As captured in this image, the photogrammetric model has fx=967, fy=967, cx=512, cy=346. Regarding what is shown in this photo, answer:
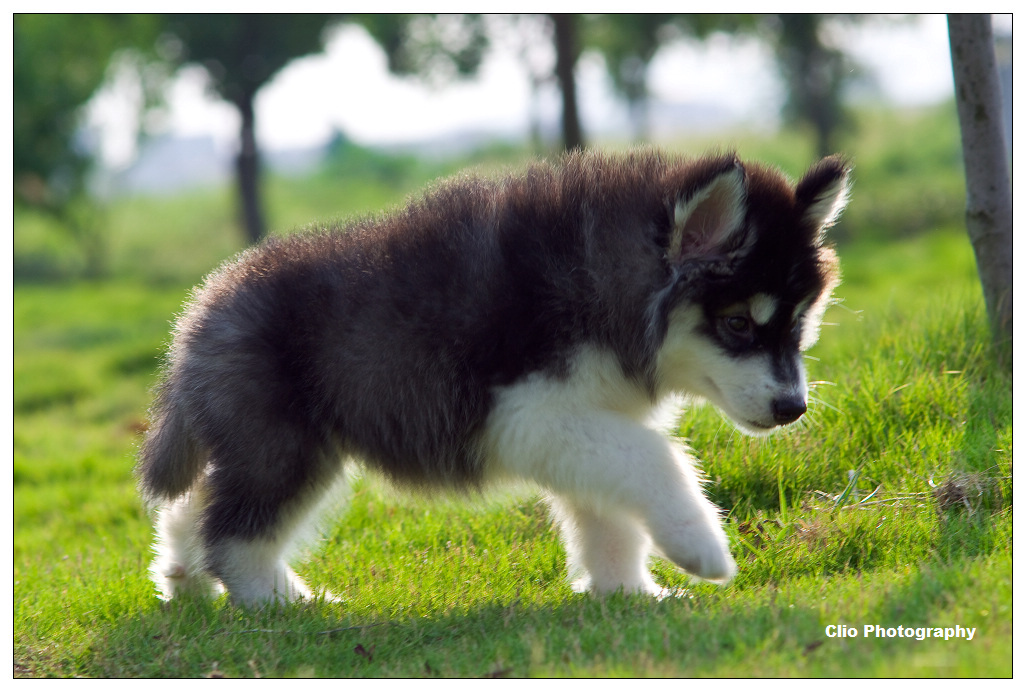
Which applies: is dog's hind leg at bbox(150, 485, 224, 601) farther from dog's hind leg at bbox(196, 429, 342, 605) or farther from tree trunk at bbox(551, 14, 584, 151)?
tree trunk at bbox(551, 14, 584, 151)

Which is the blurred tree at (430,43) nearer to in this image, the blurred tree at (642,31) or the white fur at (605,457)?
the blurred tree at (642,31)

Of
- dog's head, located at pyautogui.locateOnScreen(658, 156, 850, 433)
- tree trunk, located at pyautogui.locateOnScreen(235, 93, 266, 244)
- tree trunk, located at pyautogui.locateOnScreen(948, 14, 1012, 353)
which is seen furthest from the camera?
tree trunk, located at pyautogui.locateOnScreen(235, 93, 266, 244)

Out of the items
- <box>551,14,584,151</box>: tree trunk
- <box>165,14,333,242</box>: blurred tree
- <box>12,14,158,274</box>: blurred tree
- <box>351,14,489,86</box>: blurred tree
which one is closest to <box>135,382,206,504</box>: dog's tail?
<box>551,14,584,151</box>: tree trunk

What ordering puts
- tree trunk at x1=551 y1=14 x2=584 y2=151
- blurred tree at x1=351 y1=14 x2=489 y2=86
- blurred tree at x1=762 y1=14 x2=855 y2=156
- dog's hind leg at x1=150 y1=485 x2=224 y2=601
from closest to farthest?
dog's hind leg at x1=150 y1=485 x2=224 y2=601 < tree trunk at x1=551 y1=14 x2=584 y2=151 < blurred tree at x1=351 y1=14 x2=489 y2=86 < blurred tree at x1=762 y1=14 x2=855 y2=156

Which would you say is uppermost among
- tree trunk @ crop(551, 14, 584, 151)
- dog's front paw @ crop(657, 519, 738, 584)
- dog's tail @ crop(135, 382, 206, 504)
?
tree trunk @ crop(551, 14, 584, 151)

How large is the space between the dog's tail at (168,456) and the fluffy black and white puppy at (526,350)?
0.02m

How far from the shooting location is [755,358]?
3.78m

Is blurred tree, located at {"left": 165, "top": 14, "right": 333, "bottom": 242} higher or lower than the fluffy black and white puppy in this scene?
higher

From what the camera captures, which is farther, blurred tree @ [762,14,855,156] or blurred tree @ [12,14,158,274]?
blurred tree @ [762,14,855,156]

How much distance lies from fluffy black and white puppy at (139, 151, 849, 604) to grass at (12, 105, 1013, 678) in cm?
33

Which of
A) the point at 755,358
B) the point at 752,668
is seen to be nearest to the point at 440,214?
the point at 755,358

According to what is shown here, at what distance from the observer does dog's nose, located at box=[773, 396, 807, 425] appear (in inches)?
146

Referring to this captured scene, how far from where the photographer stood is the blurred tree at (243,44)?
16.8 meters

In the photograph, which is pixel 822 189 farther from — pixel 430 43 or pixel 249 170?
pixel 249 170
